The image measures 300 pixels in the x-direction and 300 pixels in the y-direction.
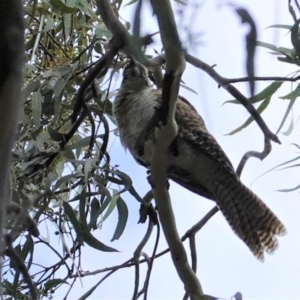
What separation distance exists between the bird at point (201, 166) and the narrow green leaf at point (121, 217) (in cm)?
26

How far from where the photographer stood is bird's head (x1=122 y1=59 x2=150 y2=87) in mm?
1885

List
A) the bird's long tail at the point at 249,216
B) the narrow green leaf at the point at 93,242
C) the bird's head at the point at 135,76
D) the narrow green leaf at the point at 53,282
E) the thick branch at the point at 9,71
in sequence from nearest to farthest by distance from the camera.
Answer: the thick branch at the point at 9,71 → the narrow green leaf at the point at 93,242 → the narrow green leaf at the point at 53,282 → the bird's long tail at the point at 249,216 → the bird's head at the point at 135,76

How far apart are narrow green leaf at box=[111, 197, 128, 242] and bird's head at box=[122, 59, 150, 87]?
0.53 meters

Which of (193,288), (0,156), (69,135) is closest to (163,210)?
(193,288)

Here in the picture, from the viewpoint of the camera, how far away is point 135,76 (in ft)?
6.26

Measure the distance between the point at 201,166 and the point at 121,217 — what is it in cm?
46

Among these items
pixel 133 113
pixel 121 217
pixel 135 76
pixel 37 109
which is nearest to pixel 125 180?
pixel 121 217

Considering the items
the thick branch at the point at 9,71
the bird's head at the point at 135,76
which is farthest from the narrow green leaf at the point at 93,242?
the thick branch at the point at 9,71

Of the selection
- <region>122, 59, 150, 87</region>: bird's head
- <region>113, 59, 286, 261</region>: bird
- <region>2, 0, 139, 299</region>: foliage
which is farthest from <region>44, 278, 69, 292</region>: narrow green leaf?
<region>122, 59, 150, 87</region>: bird's head

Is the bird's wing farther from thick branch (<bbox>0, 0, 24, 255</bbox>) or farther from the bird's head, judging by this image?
thick branch (<bbox>0, 0, 24, 255</bbox>)

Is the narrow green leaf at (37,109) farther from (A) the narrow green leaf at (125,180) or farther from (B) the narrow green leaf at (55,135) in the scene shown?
(A) the narrow green leaf at (125,180)

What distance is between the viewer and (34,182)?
1.64 metres

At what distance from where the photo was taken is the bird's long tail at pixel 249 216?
1688 mm

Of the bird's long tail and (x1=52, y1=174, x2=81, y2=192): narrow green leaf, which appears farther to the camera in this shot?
the bird's long tail
